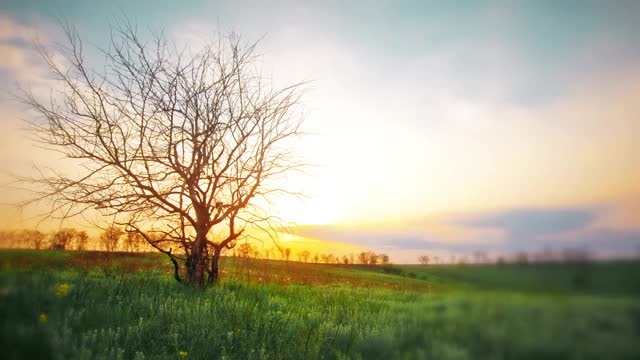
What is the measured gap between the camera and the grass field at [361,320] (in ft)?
4.55

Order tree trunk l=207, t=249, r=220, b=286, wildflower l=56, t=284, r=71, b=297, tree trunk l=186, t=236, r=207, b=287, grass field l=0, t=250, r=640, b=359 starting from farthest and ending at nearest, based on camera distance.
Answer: tree trunk l=207, t=249, r=220, b=286
tree trunk l=186, t=236, r=207, b=287
wildflower l=56, t=284, r=71, b=297
grass field l=0, t=250, r=640, b=359

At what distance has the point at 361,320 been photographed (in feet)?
20.8

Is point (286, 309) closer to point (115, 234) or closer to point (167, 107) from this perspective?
point (115, 234)

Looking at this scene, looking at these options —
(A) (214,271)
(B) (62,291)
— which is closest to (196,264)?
(A) (214,271)

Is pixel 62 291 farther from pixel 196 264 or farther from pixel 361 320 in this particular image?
pixel 196 264

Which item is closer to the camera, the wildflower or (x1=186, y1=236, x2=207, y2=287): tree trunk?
the wildflower

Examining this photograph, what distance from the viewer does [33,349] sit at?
288 centimetres

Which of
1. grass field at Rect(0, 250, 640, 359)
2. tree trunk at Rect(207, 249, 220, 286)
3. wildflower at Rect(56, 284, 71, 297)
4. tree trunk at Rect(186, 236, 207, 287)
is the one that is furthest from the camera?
tree trunk at Rect(207, 249, 220, 286)

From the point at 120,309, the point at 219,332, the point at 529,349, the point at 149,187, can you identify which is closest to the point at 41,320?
the point at 120,309

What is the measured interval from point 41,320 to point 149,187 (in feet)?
24.3

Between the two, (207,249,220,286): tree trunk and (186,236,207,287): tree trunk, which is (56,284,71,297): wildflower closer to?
(186,236,207,287): tree trunk

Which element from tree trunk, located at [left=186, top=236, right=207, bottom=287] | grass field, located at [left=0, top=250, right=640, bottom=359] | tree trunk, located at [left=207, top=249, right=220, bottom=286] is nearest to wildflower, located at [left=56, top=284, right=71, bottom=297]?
grass field, located at [left=0, top=250, right=640, bottom=359]

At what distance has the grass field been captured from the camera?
1.39 meters

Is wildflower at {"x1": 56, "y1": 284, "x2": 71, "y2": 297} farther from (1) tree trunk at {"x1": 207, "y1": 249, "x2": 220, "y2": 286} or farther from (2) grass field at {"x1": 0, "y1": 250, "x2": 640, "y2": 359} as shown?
(1) tree trunk at {"x1": 207, "y1": 249, "x2": 220, "y2": 286}
